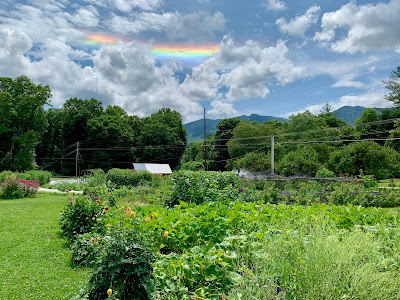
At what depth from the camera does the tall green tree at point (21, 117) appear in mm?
32594

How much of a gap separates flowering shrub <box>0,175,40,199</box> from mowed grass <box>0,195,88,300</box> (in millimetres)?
8947

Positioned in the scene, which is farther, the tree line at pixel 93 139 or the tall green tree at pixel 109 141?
the tall green tree at pixel 109 141

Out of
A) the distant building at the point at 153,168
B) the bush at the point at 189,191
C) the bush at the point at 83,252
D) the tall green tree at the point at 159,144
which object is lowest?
the distant building at the point at 153,168

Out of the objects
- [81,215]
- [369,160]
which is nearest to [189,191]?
[81,215]

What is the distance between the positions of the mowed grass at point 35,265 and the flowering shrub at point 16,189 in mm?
8947

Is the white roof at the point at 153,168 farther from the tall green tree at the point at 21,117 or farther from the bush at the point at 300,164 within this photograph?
the bush at the point at 300,164

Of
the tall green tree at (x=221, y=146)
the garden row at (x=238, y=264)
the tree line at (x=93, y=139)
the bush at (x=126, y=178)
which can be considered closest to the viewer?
the garden row at (x=238, y=264)

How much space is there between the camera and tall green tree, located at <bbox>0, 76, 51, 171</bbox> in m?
32.6

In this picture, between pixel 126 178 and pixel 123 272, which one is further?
pixel 126 178

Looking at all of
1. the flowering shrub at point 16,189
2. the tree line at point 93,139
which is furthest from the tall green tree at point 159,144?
the flowering shrub at point 16,189

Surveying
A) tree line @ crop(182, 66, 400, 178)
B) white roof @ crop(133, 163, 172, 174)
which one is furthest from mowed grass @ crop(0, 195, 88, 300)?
white roof @ crop(133, 163, 172, 174)

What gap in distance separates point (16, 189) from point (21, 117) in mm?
22492

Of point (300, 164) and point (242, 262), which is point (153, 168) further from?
point (242, 262)

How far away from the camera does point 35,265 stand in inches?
179
